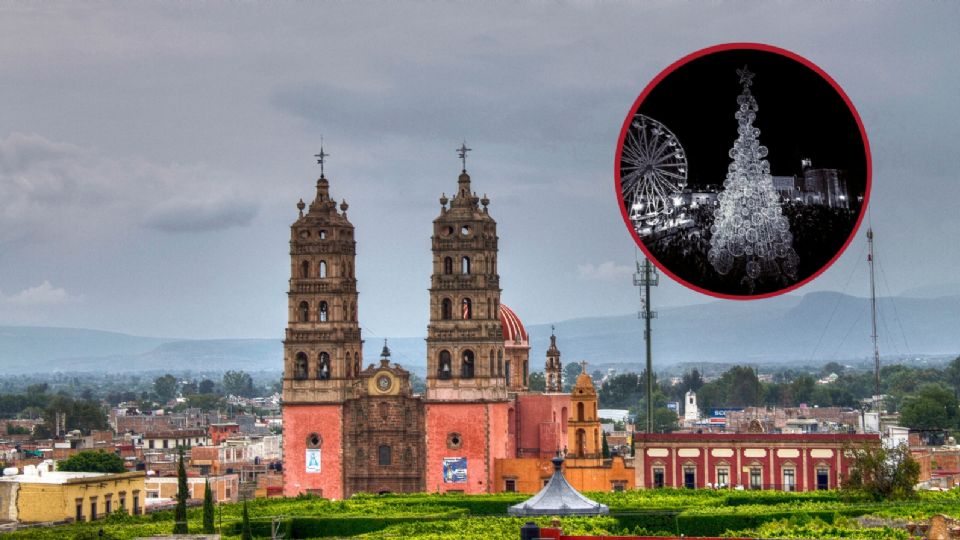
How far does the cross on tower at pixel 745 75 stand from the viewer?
22.5 m

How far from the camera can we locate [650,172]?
75.5ft

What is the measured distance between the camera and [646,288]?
81188 millimetres

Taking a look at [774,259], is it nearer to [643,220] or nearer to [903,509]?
[643,220]

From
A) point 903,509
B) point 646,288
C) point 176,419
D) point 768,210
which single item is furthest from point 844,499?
point 176,419

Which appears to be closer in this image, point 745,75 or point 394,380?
point 745,75

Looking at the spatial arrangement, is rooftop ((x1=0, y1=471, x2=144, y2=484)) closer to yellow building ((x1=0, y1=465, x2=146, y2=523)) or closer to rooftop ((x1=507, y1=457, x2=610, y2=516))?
yellow building ((x1=0, y1=465, x2=146, y2=523))

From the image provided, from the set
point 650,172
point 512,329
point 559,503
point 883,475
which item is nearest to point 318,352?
point 512,329

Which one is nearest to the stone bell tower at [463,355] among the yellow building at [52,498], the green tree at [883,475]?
the yellow building at [52,498]

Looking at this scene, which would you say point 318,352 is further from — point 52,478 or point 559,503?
point 559,503

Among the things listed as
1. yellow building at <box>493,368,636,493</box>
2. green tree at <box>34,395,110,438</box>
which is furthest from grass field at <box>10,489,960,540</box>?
green tree at <box>34,395,110,438</box>

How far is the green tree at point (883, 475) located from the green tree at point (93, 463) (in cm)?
4286

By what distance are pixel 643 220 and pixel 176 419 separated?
177 m

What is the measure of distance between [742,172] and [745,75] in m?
1.24

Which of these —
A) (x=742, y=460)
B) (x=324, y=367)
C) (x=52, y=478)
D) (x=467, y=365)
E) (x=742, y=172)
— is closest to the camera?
(x=742, y=172)
